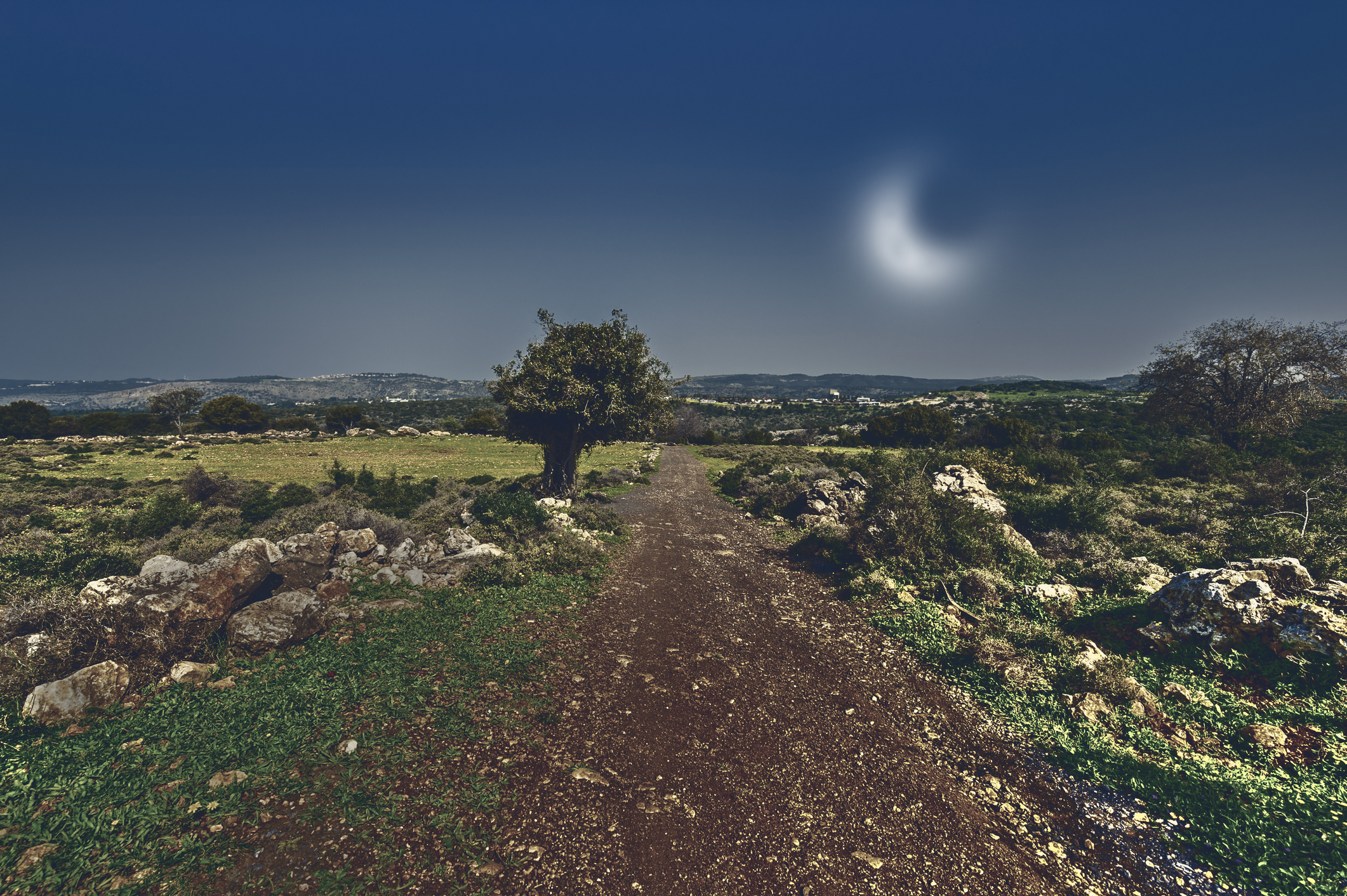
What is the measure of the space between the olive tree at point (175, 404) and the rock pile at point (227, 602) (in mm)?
86155

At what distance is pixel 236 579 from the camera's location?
9.18 meters

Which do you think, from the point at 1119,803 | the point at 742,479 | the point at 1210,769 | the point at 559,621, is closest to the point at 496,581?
the point at 559,621

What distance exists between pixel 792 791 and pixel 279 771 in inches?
258

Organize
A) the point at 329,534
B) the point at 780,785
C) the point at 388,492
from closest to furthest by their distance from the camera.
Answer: the point at 780,785 < the point at 329,534 < the point at 388,492

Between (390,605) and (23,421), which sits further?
(23,421)

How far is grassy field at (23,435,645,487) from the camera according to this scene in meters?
34.1

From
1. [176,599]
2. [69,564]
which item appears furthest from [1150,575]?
[69,564]

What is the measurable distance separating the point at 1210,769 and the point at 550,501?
19334 millimetres

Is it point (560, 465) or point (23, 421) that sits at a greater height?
point (23, 421)

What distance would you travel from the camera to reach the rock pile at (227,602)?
6.77 m

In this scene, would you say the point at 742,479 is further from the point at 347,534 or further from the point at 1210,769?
the point at 1210,769

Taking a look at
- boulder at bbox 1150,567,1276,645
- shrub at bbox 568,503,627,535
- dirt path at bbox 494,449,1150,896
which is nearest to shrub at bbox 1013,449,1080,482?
boulder at bbox 1150,567,1276,645

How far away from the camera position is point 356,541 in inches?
510

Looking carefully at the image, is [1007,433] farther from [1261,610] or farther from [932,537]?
[1261,610]
